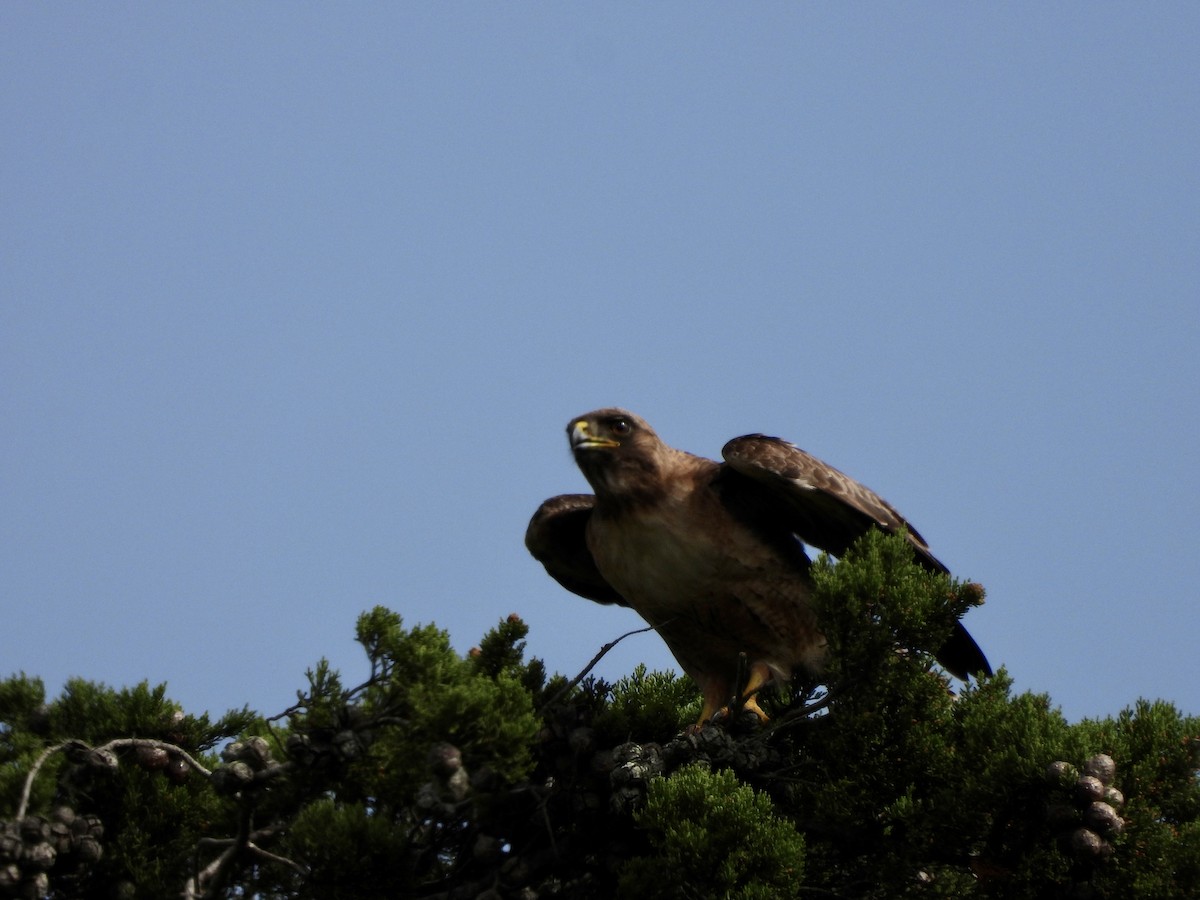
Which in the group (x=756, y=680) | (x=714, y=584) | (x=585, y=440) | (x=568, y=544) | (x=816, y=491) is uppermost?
(x=585, y=440)

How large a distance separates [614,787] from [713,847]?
0.54 m

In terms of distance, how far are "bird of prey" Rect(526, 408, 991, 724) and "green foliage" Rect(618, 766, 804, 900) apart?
4.73 ft

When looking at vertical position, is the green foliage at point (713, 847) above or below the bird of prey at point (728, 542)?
below

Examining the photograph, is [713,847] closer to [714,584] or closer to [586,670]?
[586,670]

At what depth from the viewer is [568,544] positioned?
6.93 meters

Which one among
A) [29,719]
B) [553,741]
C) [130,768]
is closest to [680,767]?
[553,741]

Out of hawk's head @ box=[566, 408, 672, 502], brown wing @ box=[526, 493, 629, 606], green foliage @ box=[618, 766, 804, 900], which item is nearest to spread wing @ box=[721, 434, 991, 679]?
hawk's head @ box=[566, 408, 672, 502]

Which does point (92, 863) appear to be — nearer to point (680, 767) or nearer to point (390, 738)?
point (390, 738)

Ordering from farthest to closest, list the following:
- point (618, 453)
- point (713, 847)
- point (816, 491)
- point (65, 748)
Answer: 1. point (618, 453)
2. point (816, 491)
3. point (65, 748)
4. point (713, 847)

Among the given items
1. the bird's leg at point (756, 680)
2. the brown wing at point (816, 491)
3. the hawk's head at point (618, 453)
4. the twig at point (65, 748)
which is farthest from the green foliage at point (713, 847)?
the hawk's head at point (618, 453)

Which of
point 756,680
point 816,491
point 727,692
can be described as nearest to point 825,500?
point 816,491

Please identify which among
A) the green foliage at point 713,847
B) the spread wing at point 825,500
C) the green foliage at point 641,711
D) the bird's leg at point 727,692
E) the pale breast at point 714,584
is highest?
the spread wing at point 825,500

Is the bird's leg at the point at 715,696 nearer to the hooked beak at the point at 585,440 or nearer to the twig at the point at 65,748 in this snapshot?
the hooked beak at the point at 585,440

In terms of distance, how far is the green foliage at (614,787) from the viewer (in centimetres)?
381
